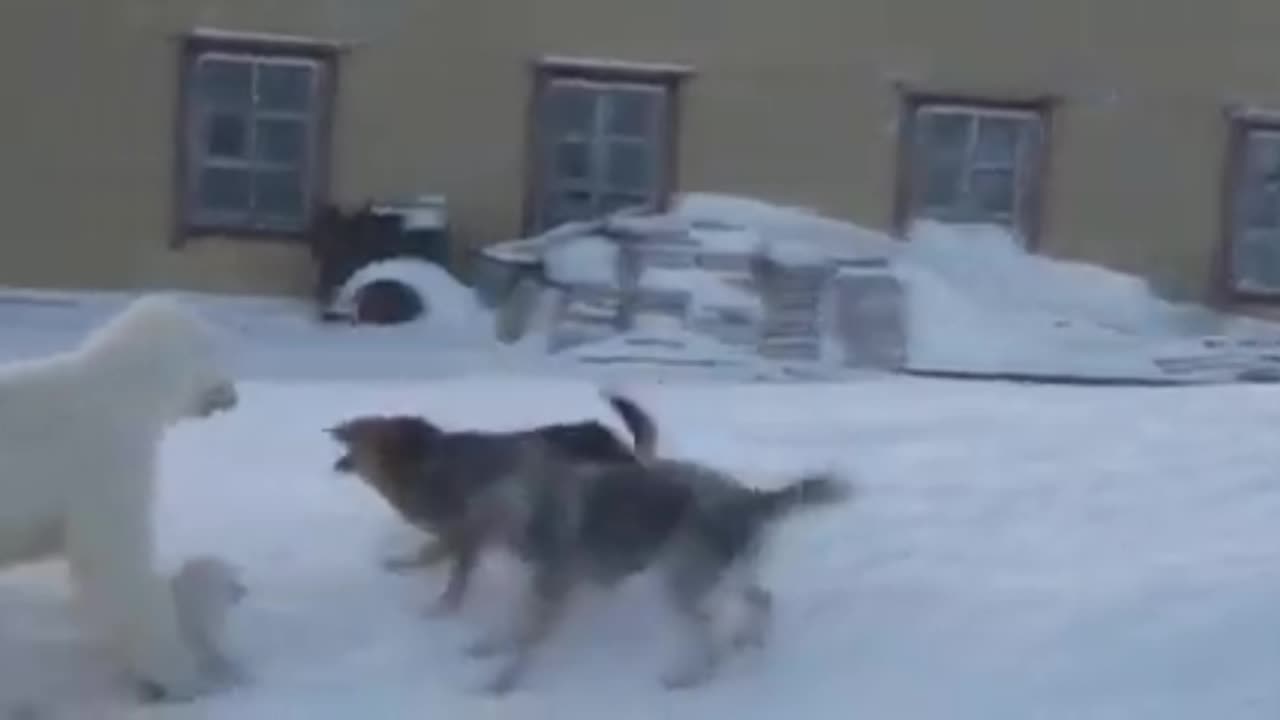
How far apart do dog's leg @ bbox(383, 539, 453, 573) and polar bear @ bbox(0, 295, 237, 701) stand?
0.45 metres

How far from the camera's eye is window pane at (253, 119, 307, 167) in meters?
8.76

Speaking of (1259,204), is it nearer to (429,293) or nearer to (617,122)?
(617,122)

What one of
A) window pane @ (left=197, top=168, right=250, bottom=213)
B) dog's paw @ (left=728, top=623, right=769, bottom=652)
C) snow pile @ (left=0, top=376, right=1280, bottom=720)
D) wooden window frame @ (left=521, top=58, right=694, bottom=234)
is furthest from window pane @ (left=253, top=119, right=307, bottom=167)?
dog's paw @ (left=728, top=623, right=769, bottom=652)

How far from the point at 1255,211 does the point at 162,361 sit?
660 cm

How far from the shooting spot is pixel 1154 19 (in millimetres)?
9125

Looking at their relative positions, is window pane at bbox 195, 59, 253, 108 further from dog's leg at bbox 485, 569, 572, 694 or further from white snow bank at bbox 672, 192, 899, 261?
dog's leg at bbox 485, 569, 572, 694

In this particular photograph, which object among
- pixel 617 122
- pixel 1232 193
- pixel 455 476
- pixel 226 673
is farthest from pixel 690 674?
pixel 1232 193

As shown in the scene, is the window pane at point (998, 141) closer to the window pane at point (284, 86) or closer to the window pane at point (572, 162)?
the window pane at point (572, 162)

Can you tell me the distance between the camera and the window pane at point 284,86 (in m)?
8.74

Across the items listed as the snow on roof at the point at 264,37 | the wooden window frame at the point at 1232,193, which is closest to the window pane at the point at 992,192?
the wooden window frame at the point at 1232,193

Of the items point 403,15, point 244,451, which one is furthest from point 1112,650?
point 403,15

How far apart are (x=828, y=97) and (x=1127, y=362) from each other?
4.68 feet

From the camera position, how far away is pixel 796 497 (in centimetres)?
341

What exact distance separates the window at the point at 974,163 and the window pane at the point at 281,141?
2.16 meters
